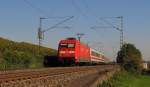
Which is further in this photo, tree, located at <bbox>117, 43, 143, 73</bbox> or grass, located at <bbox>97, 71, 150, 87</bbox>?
tree, located at <bbox>117, 43, 143, 73</bbox>

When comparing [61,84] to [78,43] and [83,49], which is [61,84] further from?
[83,49]

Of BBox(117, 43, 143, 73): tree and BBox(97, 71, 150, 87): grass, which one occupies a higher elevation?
BBox(117, 43, 143, 73): tree

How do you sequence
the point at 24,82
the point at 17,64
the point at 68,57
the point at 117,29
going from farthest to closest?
the point at 117,29 → the point at 68,57 → the point at 17,64 → the point at 24,82

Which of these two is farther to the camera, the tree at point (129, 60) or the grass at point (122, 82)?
the tree at point (129, 60)

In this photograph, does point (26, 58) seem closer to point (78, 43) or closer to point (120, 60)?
point (78, 43)

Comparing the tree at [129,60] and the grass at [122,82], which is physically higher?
the tree at [129,60]

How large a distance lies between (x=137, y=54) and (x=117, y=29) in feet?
90.2

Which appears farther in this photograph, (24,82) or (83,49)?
(83,49)

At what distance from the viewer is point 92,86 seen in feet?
86.1

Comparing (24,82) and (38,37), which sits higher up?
(38,37)

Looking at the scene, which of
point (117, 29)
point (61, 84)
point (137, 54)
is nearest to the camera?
point (61, 84)

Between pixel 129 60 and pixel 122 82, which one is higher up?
pixel 129 60

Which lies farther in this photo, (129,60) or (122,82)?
(129,60)

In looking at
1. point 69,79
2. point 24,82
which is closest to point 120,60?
point 69,79
